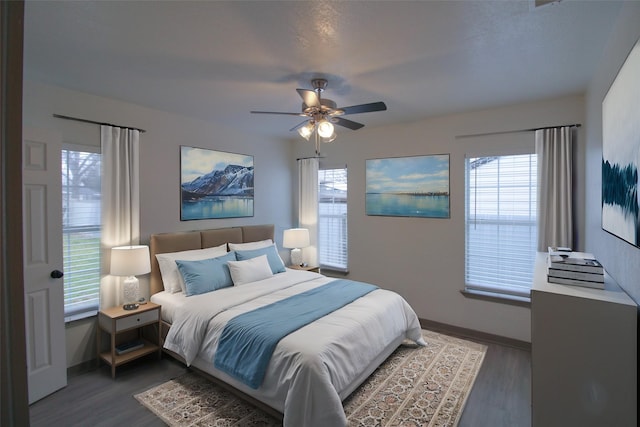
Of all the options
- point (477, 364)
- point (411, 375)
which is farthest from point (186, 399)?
point (477, 364)

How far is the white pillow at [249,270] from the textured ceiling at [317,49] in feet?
6.00

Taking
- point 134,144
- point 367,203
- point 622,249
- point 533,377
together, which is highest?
point 134,144

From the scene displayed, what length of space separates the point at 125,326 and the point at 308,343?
75.0 inches

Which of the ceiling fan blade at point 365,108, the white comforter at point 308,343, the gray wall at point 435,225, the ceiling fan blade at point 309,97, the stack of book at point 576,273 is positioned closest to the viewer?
the stack of book at point 576,273

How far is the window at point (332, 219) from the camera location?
16.2 ft

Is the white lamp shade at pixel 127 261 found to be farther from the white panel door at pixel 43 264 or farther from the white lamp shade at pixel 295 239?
the white lamp shade at pixel 295 239

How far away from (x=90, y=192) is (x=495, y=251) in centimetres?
444

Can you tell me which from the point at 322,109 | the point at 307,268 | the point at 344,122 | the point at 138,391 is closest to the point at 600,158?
the point at 344,122

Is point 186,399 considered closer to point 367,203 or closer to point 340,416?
point 340,416

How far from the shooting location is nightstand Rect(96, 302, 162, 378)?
2912 mm

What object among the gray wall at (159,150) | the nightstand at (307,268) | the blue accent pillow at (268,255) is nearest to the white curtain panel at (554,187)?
the nightstand at (307,268)

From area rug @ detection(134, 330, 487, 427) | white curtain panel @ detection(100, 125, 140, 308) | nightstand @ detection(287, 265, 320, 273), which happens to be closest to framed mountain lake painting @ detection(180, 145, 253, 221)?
white curtain panel @ detection(100, 125, 140, 308)

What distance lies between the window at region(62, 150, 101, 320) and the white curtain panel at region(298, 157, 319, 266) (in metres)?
2.80

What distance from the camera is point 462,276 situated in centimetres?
388
